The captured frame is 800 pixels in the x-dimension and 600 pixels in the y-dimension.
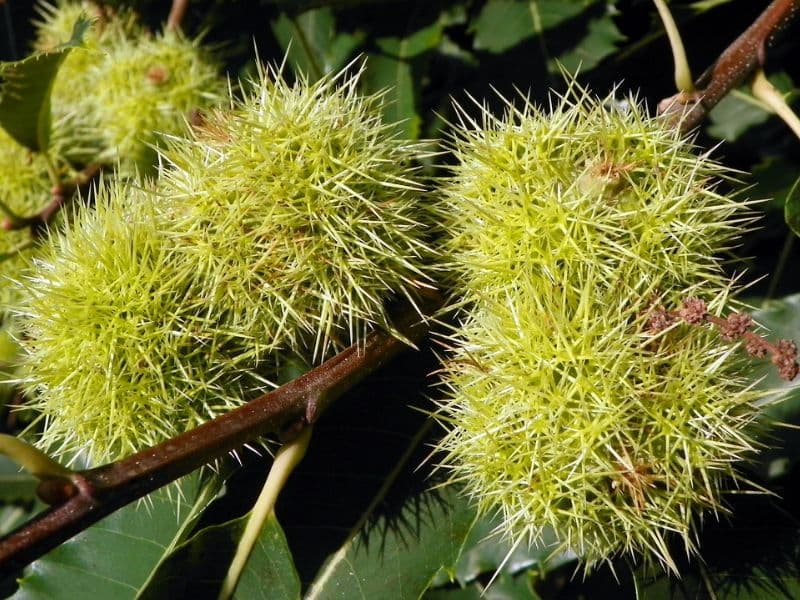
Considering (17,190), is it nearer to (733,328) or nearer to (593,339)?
(593,339)

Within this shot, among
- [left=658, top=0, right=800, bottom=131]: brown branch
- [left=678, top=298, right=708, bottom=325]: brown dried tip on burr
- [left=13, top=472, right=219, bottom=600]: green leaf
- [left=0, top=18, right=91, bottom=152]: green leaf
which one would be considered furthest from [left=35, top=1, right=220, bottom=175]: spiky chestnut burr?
[left=678, top=298, right=708, bottom=325]: brown dried tip on burr

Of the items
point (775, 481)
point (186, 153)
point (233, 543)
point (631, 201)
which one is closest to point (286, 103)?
point (186, 153)

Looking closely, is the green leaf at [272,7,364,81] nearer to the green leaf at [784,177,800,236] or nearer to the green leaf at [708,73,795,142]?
the green leaf at [708,73,795,142]

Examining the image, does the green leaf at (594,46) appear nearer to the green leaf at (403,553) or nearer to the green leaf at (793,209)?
the green leaf at (793,209)

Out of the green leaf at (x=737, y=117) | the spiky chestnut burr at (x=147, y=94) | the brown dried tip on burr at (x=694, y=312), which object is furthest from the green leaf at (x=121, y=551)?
the green leaf at (x=737, y=117)

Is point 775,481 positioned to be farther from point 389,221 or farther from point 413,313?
point 389,221

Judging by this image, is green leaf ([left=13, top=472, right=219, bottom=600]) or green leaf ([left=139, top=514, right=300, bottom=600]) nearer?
green leaf ([left=139, top=514, right=300, bottom=600])
